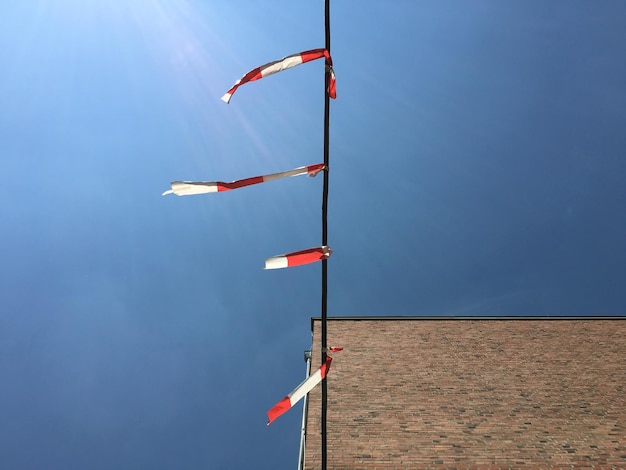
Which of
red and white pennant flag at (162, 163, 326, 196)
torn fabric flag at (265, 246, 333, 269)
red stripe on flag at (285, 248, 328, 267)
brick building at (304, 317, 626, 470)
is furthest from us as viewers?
brick building at (304, 317, 626, 470)

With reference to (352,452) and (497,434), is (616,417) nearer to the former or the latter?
(497,434)

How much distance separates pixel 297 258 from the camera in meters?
4.66

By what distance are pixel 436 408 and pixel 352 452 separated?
2.73m

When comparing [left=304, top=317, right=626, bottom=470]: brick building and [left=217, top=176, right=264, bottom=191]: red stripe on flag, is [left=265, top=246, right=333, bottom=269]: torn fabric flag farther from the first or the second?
[left=304, top=317, right=626, bottom=470]: brick building

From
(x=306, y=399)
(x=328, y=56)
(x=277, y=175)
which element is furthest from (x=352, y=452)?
(x=328, y=56)

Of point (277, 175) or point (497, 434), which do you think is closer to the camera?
point (277, 175)

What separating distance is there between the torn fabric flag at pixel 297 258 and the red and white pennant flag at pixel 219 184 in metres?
0.89

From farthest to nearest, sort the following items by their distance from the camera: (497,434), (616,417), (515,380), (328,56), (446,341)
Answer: (446,341) → (515,380) → (616,417) → (497,434) → (328,56)

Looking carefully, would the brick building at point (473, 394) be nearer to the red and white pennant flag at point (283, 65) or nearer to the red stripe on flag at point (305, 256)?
the red stripe on flag at point (305, 256)

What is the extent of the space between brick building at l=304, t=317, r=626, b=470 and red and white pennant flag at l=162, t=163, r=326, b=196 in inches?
245

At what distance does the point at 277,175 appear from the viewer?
470 cm

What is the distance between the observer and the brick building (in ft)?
27.8

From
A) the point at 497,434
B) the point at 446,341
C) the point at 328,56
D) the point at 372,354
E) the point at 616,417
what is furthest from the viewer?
the point at 446,341

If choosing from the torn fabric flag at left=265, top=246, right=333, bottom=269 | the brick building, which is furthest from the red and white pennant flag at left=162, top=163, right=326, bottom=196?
the brick building
